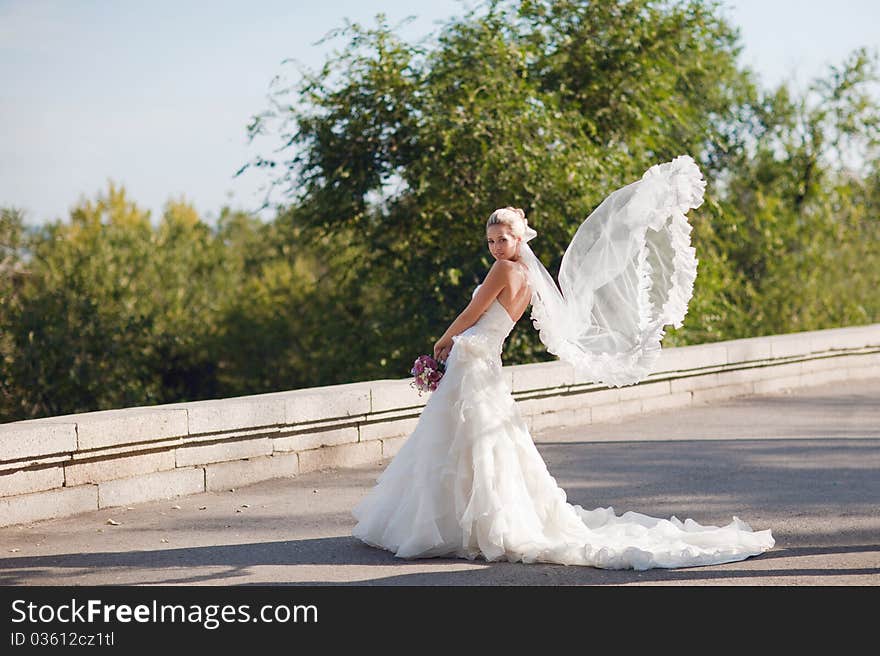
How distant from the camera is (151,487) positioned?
25.9 ft

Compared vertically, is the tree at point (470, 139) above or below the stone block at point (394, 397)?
above

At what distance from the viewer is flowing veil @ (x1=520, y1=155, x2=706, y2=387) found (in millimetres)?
7062

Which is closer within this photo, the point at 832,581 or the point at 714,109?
the point at 832,581

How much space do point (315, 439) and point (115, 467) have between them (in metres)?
1.96

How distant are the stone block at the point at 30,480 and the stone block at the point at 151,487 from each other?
347 mm

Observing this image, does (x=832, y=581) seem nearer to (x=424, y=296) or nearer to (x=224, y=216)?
(x=424, y=296)

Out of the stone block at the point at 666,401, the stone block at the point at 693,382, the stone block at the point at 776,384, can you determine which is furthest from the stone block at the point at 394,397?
the stone block at the point at 776,384

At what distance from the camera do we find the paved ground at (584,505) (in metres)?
5.96

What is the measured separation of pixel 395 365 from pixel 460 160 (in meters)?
3.76

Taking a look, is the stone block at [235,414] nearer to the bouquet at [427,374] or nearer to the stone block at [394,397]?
the stone block at [394,397]

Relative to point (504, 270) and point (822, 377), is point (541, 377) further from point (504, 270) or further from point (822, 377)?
point (822, 377)

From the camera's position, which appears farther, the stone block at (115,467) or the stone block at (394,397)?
the stone block at (394,397)
